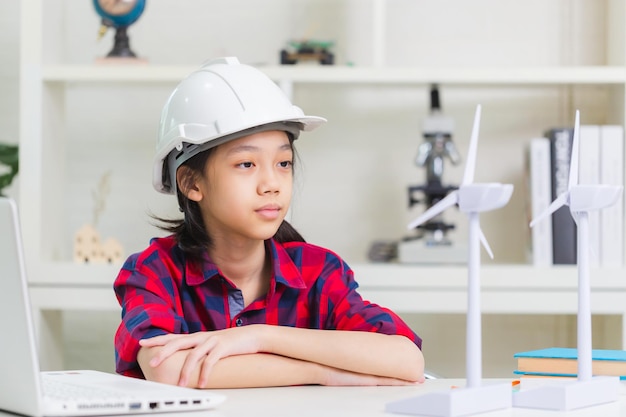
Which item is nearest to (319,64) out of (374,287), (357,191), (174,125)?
(357,191)

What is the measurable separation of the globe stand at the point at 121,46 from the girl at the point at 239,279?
3.28ft

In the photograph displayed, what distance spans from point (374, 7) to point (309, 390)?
58.0 inches

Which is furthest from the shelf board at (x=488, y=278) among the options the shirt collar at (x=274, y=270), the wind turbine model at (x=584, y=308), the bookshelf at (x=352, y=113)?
the wind turbine model at (x=584, y=308)

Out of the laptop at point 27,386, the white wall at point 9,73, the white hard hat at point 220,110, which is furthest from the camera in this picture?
A: the white wall at point 9,73

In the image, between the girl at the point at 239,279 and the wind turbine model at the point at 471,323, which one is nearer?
the wind turbine model at the point at 471,323

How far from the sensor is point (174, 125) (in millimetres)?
1476

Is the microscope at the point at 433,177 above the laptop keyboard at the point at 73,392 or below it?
above

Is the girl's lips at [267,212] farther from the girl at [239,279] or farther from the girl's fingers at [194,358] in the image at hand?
the girl's fingers at [194,358]

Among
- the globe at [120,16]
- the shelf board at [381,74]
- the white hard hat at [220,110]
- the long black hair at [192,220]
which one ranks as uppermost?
the globe at [120,16]

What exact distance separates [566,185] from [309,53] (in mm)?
763

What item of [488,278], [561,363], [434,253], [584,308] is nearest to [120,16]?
[434,253]

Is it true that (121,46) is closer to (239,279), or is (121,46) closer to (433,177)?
(433,177)

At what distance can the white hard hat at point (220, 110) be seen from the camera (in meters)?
1.42

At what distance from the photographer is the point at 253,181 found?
144cm
